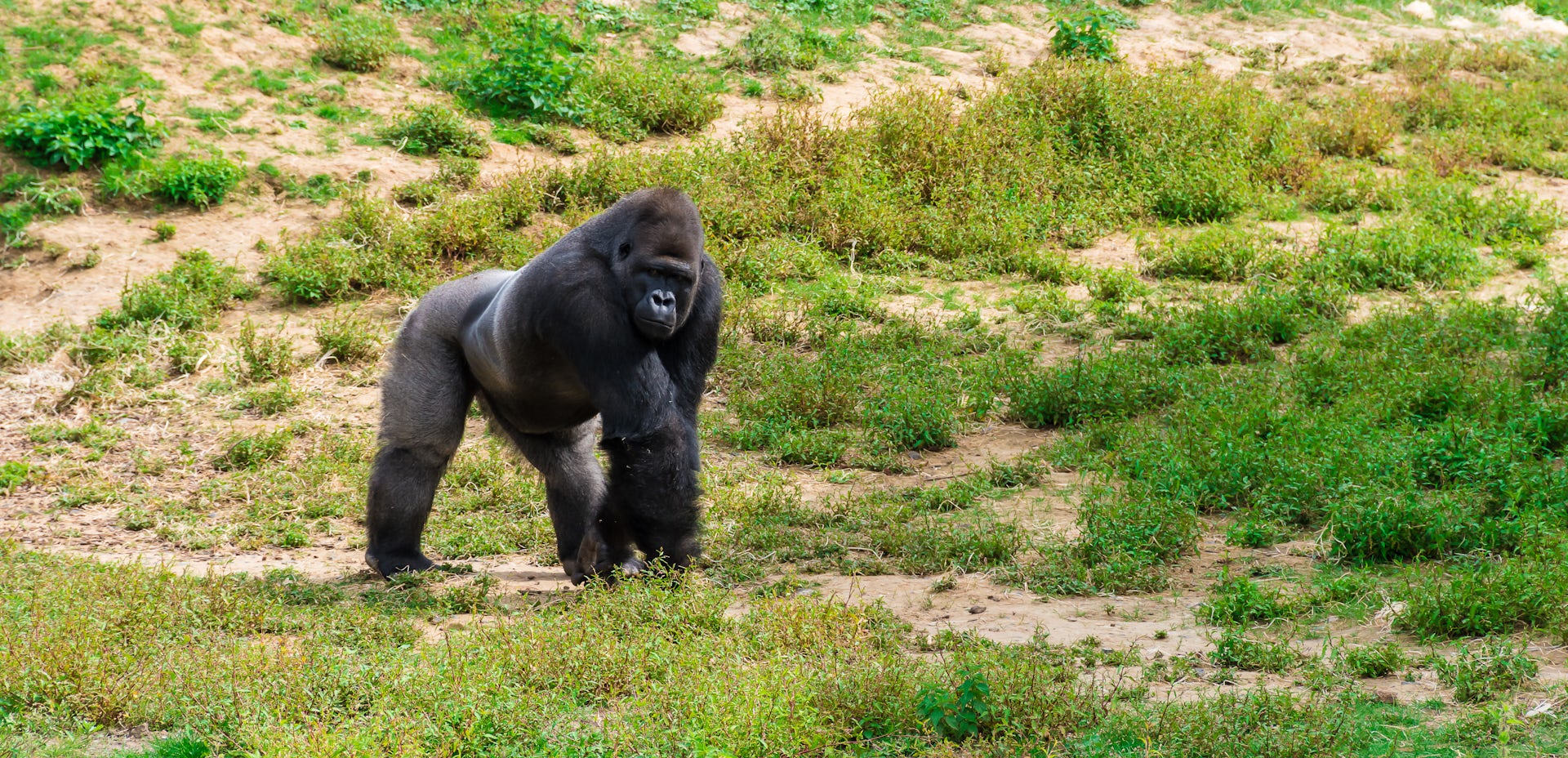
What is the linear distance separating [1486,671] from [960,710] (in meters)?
1.56

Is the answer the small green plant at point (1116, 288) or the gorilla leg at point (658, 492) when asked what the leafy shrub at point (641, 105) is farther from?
the gorilla leg at point (658, 492)

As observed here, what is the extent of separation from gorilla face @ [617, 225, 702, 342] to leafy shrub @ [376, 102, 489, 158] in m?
5.63

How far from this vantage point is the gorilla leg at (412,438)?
18.6 feet

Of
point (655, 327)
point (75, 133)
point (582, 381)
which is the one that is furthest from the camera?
point (75, 133)

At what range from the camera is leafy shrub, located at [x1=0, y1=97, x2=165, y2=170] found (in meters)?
9.49

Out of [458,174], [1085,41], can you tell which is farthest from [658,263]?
[1085,41]

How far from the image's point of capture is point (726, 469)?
6.87 meters

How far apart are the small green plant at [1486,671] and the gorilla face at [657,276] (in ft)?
9.14

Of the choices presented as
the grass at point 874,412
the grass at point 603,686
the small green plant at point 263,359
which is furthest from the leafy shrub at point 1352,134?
the grass at point 603,686

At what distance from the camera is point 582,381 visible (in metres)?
5.17

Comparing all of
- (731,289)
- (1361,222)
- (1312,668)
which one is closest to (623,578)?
(1312,668)

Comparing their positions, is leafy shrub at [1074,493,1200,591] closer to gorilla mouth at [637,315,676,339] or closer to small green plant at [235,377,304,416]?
gorilla mouth at [637,315,676,339]

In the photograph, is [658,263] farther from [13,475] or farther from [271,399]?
[13,475]

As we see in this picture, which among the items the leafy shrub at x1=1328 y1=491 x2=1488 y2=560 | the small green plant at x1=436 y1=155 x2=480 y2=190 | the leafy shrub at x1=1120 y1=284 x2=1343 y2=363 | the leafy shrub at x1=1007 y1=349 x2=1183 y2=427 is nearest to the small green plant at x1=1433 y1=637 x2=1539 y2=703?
the leafy shrub at x1=1328 y1=491 x2=1488 y2=560
